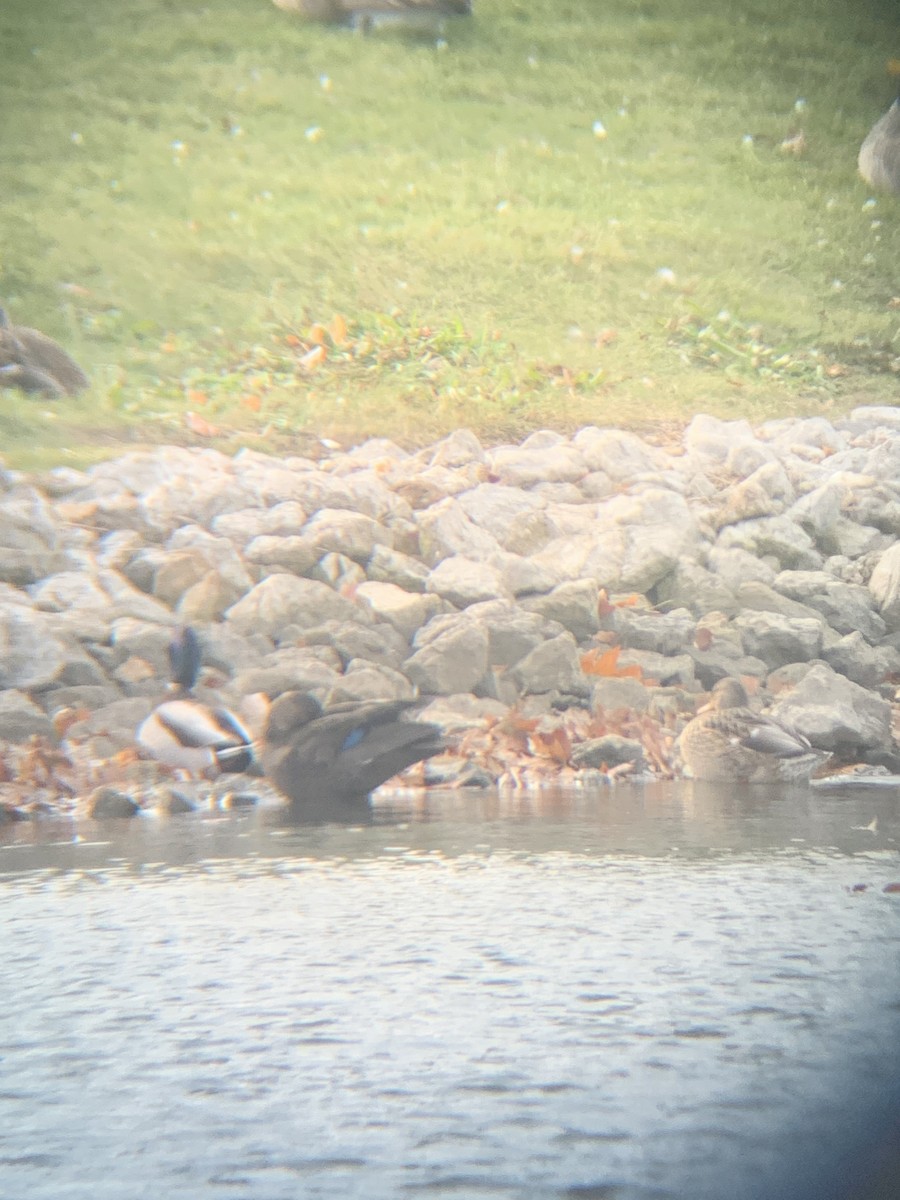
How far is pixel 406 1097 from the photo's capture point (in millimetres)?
1015

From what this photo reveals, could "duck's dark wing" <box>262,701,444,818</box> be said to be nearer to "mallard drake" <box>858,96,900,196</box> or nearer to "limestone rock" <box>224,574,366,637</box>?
"limestone rock" <box>224,574,366,637</box>

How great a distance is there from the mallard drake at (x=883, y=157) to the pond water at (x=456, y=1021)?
308 cm

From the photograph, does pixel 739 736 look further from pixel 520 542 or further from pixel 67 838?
pixel 67 838

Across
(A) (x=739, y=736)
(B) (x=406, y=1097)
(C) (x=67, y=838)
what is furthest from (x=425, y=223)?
(B) (x=406, y=1097)

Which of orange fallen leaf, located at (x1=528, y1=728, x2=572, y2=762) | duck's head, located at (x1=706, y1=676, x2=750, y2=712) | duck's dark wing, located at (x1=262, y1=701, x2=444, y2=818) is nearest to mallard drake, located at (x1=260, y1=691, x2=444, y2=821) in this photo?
duck's dark wing, located at (x1=262, y1=701, x2=444, y2=818)

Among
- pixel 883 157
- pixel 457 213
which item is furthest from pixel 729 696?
pixel 883 157

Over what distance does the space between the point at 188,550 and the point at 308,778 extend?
779mm

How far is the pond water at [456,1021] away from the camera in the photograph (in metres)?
0.91

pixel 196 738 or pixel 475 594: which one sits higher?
pixel 475 594

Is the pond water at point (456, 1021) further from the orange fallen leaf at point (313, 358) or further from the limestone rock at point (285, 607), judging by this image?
the orange fallen leaf at point (313, 358)

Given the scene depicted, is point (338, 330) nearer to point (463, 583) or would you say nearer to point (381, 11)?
point (463, 583)

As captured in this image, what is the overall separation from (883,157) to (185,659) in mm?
2864

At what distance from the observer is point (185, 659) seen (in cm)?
306

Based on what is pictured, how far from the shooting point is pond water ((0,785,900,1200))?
907 millimetres
